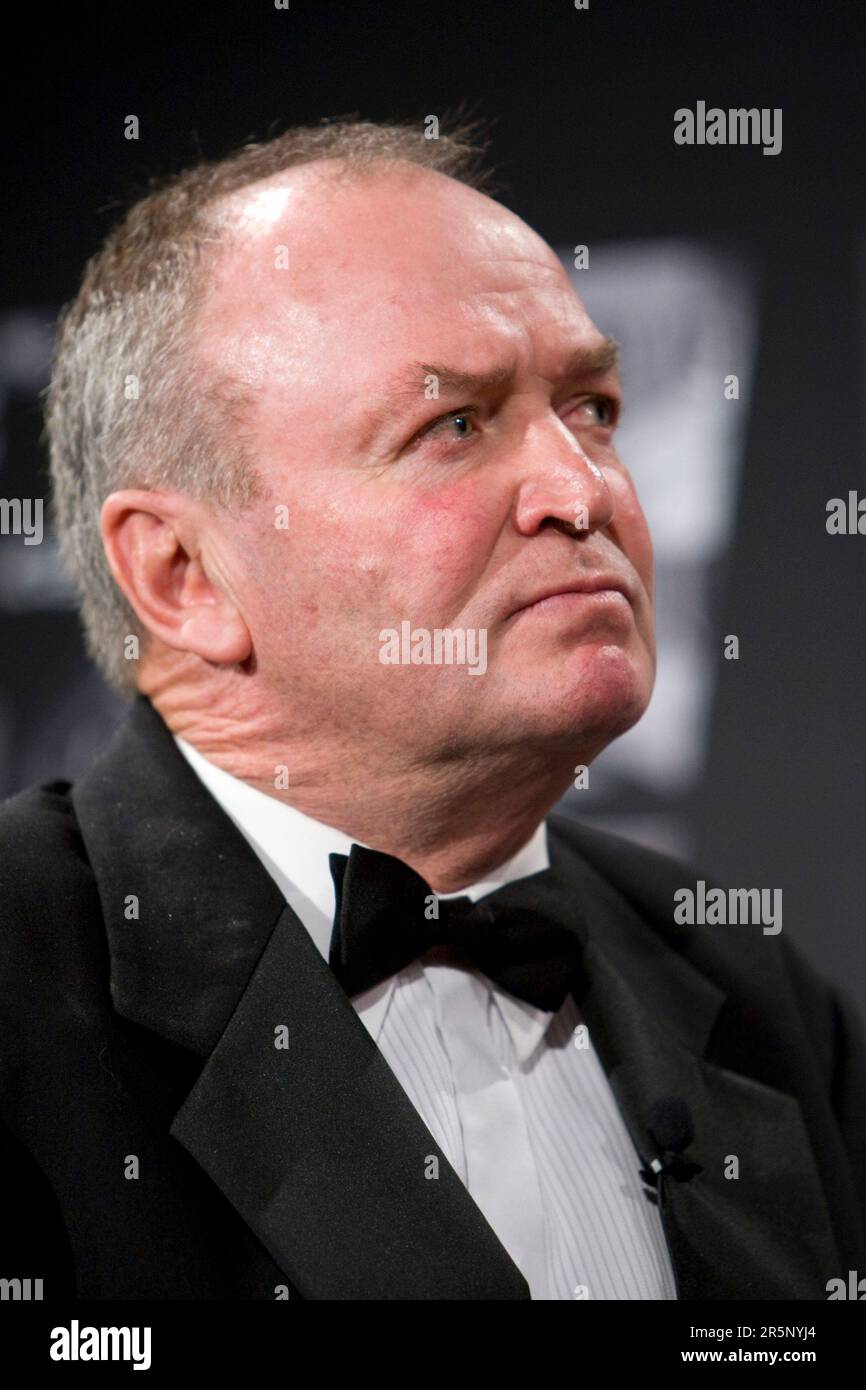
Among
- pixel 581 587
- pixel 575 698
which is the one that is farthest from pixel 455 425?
pixel 575 698

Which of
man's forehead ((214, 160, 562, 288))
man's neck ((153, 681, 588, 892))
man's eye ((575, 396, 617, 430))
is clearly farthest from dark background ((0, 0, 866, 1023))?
man's neck ((153, 681, 588, 892))

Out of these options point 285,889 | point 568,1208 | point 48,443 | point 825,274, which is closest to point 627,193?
point 825,274

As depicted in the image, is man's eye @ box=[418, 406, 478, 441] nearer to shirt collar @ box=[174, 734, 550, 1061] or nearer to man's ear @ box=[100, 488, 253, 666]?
man's ear @ box=[100, 488, 253, 666]

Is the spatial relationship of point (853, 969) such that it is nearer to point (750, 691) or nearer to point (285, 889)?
point (750, 691)

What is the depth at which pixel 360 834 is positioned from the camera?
187 cm

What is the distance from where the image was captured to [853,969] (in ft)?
8.46

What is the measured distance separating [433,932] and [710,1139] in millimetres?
470

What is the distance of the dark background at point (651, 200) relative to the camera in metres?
2.29

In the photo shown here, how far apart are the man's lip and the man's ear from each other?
38 centimetres

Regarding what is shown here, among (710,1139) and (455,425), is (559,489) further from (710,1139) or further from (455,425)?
(710,1139)

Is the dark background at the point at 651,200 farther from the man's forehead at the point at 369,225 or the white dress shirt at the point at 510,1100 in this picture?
the white dress shirt at the point at 510,1100

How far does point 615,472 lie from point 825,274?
2.62 feet

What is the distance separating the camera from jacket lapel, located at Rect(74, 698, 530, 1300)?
1526mm

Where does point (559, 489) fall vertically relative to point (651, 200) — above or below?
below
